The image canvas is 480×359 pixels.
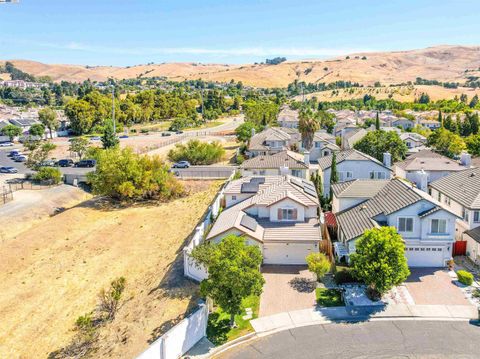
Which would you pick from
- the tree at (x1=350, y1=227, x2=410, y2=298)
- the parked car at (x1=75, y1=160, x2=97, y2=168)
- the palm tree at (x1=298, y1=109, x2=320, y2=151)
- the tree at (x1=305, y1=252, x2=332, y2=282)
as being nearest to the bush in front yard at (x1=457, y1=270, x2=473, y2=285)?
the tree at (x1=350, y1=227, x2=410, y2=298)

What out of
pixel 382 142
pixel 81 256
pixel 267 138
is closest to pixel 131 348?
pixel 81 256

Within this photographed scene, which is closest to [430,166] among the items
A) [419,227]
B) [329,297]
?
[419,227]

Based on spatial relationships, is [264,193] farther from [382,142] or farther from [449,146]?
[449,146]

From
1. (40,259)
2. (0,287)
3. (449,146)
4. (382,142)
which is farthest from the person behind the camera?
(449,146)

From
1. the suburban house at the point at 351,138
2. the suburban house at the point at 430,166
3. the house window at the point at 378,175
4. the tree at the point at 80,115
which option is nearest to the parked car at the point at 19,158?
the tree at the point at 80,115

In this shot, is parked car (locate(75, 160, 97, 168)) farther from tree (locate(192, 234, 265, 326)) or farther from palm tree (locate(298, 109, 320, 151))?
tree (locate(192, 234, 265, 326))

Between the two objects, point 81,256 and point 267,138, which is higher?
point 267,138

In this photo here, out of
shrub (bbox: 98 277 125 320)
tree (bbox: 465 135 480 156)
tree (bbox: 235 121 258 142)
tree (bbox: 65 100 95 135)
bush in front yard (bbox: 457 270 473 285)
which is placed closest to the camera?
shrub (bbox: 98 277 125 320)
